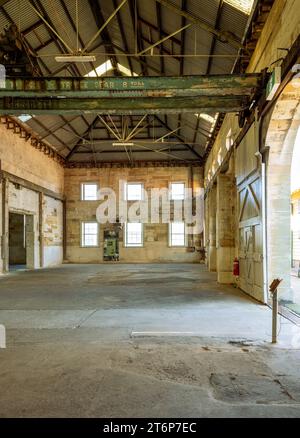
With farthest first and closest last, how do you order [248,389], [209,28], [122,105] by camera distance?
[209,28]
[122,105]
[248,389]

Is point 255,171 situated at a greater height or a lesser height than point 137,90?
lesser

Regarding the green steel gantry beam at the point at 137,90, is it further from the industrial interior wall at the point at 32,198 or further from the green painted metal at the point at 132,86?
the industrial interior wall at the point at 32,198

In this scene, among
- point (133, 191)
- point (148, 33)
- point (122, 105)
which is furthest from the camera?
point (133, 191)

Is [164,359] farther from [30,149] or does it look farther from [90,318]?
[30,149]

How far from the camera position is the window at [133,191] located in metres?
24.9

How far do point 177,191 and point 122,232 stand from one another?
479 centimetres

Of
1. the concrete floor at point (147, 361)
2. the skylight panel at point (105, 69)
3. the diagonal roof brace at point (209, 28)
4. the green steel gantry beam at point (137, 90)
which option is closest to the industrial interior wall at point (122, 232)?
the skylight panel at point (105, 69)

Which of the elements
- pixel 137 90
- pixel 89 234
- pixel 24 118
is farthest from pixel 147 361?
pixel 89 234

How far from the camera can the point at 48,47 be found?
1482cm

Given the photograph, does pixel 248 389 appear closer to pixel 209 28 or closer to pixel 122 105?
pixel 122 105


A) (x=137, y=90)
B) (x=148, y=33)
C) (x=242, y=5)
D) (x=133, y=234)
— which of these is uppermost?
(x=148, y=33)

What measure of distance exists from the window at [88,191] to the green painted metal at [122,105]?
52.5ft

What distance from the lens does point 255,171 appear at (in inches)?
346

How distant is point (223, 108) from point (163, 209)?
15539mm
